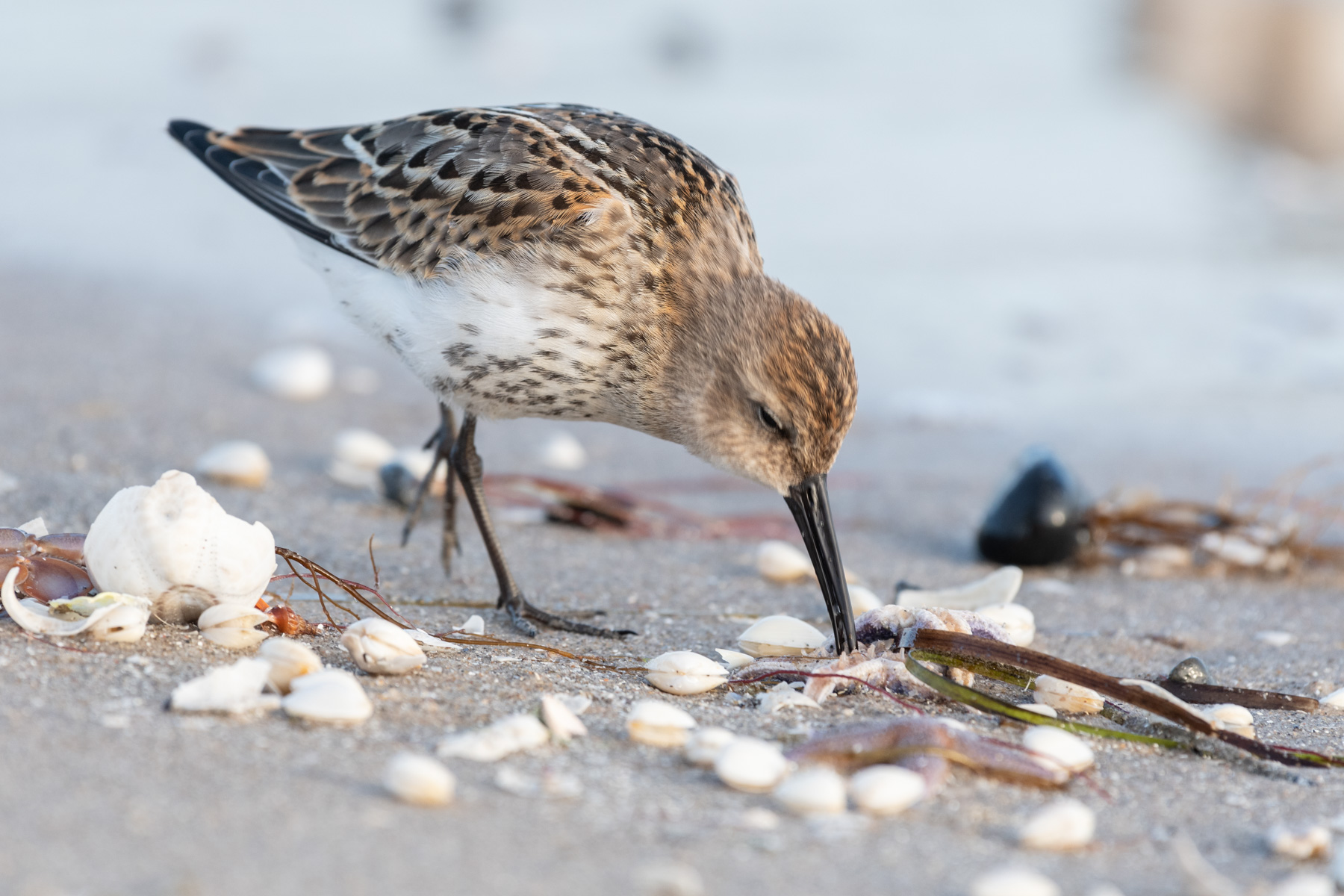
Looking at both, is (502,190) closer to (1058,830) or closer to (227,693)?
(227,693)

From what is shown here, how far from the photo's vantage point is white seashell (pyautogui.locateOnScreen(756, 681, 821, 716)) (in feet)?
9.74

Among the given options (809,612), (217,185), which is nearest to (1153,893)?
(809,612)

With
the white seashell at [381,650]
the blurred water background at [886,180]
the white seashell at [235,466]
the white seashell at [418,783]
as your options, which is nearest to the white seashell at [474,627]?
the white seashell at [381,650]

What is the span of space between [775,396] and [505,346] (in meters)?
0.77

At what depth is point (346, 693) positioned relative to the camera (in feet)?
8.64

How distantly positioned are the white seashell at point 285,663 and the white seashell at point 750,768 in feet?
2.85

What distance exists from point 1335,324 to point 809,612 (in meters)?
5.34

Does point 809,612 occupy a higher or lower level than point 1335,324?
lower

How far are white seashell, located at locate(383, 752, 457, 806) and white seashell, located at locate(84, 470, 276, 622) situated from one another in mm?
866

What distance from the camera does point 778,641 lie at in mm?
3453

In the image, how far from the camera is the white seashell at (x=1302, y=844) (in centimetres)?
240

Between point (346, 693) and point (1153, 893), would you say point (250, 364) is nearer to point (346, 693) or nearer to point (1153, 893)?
point (346, 693)

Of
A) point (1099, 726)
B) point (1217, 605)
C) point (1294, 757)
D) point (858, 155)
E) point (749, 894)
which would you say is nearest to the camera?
point (749, 894)

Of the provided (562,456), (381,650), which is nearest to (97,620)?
(381,650)
